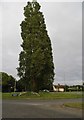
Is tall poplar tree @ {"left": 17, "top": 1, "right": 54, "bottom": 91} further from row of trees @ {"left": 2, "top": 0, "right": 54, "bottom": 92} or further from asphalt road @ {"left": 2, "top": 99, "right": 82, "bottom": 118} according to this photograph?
asphalt road @ {"left": 2, "top": 99, "right": 82, "bottom": 118}

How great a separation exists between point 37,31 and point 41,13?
5.08 m

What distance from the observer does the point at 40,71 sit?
5394cm

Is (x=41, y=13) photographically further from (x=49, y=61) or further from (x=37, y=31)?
(x=49, y=61)

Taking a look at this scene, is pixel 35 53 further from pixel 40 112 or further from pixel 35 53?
pixel 40 112

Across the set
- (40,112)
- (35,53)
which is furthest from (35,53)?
(40,112)

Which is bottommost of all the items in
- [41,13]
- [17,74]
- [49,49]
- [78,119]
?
[78,119]

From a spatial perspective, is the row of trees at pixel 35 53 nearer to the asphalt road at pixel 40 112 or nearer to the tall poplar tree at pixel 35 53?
the tall poplar tree at pixel 35 53

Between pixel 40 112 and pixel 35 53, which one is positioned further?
pixel 35 53

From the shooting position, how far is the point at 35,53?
54125mm

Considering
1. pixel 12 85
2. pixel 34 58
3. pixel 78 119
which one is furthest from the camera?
pixel 12 85

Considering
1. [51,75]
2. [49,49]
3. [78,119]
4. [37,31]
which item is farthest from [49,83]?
[78,119]

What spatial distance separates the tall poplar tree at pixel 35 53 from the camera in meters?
53.8

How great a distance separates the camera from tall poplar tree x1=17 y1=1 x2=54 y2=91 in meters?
53.8

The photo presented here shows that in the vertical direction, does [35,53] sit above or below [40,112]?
above
